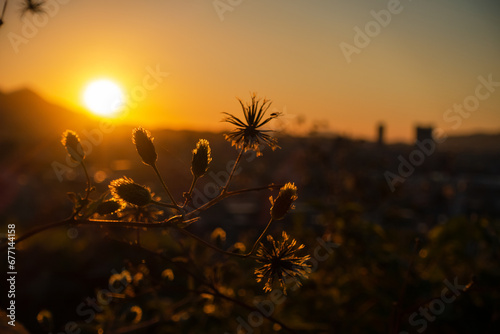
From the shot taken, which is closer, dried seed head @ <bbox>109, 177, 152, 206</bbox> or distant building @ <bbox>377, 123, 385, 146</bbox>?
dried seed head @ <bbox>109, 177, 152, 206</bbox>

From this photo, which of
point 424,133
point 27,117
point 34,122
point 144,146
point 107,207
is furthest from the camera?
point 34,122

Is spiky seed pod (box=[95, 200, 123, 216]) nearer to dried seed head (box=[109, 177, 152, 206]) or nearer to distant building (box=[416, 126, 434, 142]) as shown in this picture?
dried seed head (box=[109, 177, 152, 206])

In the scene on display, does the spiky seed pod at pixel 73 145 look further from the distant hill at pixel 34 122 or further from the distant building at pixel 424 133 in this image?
the distant hill at pixel 34 122

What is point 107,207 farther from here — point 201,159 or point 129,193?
point 201,159

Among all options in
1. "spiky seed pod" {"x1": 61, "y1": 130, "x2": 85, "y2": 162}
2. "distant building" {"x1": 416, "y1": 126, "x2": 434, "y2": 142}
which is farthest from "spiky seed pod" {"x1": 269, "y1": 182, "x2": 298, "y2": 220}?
"distant building" {"x1": 416, "y1": 126, "x2": 434, "y2": 142}

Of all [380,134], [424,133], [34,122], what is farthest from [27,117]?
[424,133]

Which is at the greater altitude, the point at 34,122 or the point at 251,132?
the point at 34,122
